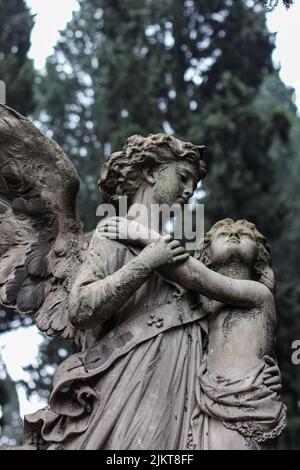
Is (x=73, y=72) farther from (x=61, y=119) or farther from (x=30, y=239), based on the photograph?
(x=30, y=239)

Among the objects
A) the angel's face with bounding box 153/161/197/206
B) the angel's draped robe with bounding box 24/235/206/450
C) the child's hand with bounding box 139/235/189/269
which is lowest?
the angel's draped robe with bounding box 24/235/206/450

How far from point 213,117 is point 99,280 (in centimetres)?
1435

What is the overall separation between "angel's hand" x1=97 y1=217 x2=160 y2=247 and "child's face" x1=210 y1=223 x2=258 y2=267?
1.15ft

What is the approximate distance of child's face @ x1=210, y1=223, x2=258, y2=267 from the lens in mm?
5418

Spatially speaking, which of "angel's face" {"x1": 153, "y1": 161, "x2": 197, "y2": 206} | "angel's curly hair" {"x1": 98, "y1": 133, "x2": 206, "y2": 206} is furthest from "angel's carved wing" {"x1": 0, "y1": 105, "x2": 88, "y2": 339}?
"angel's face" {"x1": 153, "y1": 161, "x2": 197, "y2": 206}

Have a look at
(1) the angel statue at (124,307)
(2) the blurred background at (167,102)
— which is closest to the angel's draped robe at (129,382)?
(1) the angel statue at (124,307)

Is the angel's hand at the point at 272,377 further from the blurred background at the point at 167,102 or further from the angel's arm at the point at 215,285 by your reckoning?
the blurred background at the point at 167,102

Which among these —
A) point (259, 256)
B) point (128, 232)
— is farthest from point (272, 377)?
point (128, 232)

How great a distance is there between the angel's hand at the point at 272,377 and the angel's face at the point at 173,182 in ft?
3.79

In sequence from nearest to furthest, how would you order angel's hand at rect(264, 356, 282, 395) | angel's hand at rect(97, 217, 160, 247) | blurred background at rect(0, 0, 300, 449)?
angel's hand at rect(264, 356, 282, 395) < angel's hand at rect(97, 217, 160, 247) < blurred background at rect(0, 0, 300, 449)

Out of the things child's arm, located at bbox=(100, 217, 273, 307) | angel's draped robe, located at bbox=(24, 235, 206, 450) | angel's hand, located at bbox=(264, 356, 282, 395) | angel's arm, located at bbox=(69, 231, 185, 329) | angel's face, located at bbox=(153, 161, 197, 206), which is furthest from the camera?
angel's face, located at bbox=(153, 161, 197, 206)

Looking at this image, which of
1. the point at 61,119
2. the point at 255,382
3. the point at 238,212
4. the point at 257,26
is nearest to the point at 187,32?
the point at 257,26

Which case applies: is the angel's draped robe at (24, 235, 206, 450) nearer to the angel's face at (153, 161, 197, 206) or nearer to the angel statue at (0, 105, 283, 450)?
the angel statue at (0, 105, 283, 450)

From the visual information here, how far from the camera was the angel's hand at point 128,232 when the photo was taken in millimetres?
5395
